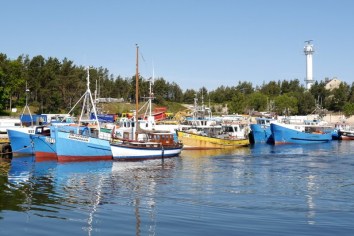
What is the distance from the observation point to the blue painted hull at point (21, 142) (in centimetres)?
5022

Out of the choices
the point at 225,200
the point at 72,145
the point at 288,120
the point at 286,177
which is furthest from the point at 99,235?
the point at 288,120

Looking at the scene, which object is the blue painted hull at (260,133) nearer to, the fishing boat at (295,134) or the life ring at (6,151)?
the fishing boat at (295,134)

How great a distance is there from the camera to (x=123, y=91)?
140000mm

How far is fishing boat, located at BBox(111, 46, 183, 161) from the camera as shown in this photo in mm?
47938

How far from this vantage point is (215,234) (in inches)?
729

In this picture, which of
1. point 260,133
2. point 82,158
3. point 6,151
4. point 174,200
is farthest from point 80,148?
point 260,133

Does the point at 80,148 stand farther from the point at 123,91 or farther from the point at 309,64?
the point at 309,64

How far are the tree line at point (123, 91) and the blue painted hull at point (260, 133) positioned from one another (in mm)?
10678

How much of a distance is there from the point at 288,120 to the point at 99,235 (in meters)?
78.1

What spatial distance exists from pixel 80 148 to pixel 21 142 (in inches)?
334

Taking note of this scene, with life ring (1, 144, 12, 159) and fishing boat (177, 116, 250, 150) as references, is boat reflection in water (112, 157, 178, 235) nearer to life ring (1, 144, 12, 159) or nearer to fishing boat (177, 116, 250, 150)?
life ring (1, 144, 12, 159)

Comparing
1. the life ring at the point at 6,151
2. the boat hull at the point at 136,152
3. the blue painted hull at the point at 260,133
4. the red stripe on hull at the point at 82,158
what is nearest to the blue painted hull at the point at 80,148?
the red stripe on hull at the point at 82,158

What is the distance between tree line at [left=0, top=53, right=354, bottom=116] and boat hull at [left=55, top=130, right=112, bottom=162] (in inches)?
1056

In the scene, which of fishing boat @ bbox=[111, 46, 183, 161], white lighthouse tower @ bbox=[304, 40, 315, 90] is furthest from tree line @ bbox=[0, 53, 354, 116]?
fishing boat @ bbox=[111, 46, 183, 161]
